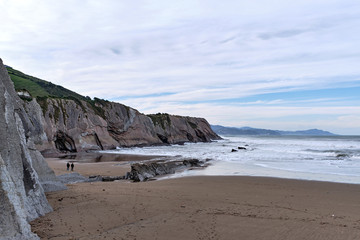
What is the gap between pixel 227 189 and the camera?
13.6 meters

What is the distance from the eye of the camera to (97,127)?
157 ft

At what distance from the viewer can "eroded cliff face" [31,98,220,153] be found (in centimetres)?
4041

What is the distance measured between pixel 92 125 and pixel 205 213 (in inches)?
1605

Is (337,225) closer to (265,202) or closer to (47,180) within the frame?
(265,202)

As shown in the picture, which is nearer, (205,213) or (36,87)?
(205,213)

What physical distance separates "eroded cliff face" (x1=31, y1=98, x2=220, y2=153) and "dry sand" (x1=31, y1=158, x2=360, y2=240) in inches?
840

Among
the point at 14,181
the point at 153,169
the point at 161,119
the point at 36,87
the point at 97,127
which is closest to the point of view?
the point at 14,181

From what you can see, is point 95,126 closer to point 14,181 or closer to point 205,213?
point 205,213

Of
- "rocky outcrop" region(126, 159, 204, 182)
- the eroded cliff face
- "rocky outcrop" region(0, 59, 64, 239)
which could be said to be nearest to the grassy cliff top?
the eroded cliff face

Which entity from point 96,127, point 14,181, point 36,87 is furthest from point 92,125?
point 36,87

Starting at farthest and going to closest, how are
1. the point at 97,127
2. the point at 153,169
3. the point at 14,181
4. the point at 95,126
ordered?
the point at 97,127 → the point at 95,126 → the point at 153,169 → the point at 14,181

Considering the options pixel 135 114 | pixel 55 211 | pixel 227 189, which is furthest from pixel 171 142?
pixel 55 211

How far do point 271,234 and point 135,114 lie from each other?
174 feet

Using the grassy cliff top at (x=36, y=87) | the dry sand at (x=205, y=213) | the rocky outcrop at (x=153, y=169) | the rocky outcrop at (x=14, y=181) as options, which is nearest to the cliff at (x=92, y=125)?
the grassy cliff top at (x=36, y=87)
